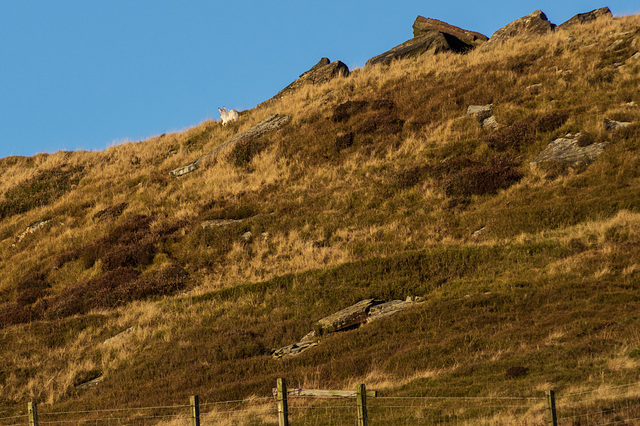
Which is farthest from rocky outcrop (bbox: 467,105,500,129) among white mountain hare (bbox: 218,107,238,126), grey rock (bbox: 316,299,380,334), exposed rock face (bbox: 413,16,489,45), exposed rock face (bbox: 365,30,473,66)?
exposed rock face (bbox: 413,16,489,45)

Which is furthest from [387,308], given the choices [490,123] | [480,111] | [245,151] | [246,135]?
[246,135]

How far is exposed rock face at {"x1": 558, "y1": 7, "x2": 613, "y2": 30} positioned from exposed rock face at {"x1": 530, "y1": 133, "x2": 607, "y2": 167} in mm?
20209

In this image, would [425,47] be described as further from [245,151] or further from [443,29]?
[245,151]

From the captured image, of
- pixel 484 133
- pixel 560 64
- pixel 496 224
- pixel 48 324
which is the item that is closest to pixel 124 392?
pixel 48 324

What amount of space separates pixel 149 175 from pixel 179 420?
29.8 m

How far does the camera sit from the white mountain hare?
48.6m

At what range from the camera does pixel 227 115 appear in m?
49.0

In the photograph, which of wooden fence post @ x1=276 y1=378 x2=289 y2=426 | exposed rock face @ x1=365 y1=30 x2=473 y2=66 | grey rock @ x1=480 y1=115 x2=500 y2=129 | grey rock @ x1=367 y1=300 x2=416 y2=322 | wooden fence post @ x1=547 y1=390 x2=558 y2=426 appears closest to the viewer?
wooden fence post @ x1=547 y1=390 x2=558 y2=426

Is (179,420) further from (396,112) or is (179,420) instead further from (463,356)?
(396,112)

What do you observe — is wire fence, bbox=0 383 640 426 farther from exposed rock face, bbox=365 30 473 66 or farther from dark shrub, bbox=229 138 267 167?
exposed rock face, bbox=365 30 473 66

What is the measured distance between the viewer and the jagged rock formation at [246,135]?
40438 mm

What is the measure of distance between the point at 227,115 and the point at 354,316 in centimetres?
3206

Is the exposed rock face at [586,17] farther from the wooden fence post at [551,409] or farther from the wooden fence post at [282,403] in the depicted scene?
the wooden fence post at [282,403]

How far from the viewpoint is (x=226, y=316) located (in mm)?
22531
